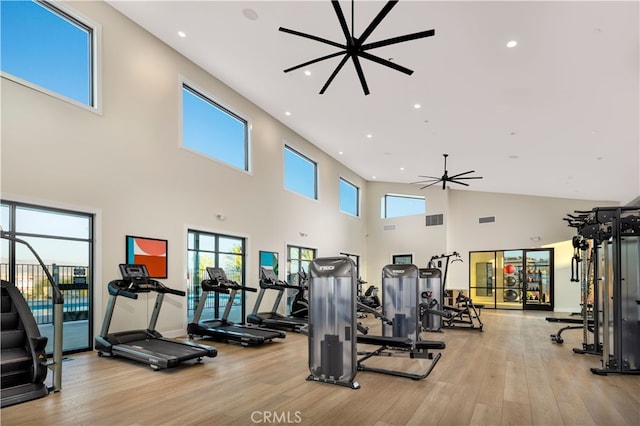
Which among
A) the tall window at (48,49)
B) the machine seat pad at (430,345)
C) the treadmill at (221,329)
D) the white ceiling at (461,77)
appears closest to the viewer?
the machine seat pad at (430,345)

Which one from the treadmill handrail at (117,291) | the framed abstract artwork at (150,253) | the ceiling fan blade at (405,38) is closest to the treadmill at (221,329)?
the framed abstract artwork at (150,253)

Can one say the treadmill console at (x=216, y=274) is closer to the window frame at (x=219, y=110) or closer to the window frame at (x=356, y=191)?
the window frame at (x=219, y=110)

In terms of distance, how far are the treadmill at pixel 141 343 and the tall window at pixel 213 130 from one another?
319 centimetres

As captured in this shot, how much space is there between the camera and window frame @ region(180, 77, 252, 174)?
7.91 metres

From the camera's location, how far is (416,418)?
329cm

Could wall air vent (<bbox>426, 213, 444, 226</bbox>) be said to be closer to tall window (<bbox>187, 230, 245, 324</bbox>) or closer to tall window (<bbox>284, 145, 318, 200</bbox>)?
tall window (<bbox>284, 145, 318, 200</bbox>)

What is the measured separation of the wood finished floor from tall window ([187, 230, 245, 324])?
2626 mm

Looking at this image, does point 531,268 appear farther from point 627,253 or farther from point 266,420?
point 266,420

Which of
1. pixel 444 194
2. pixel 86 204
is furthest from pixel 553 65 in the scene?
pixel 444 194

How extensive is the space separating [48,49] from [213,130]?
3.44m

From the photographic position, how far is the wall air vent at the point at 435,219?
15.0m

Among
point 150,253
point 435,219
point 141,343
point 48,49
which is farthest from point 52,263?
point 435,219

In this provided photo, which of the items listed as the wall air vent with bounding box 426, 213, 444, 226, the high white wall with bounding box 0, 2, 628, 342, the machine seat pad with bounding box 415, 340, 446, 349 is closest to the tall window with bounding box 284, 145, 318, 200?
the high white wall with bounding box 0, 2, 628, 342

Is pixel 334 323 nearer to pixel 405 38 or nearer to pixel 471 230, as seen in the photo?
pixel 405 38
